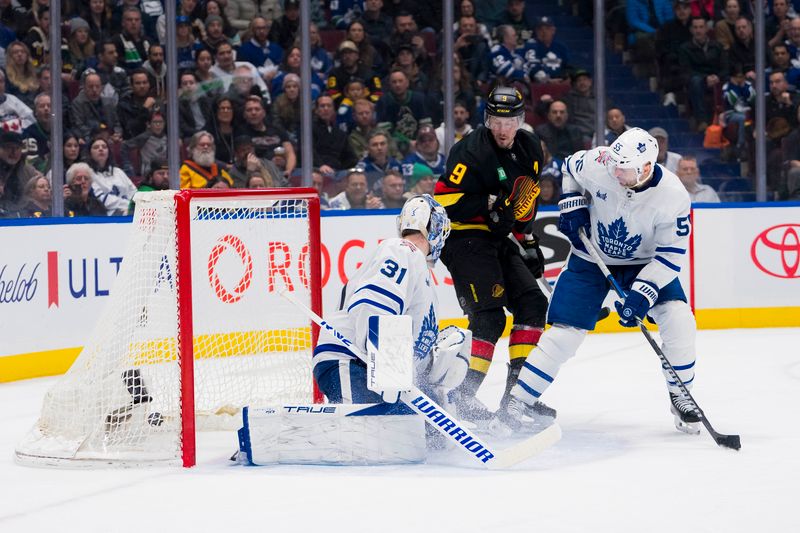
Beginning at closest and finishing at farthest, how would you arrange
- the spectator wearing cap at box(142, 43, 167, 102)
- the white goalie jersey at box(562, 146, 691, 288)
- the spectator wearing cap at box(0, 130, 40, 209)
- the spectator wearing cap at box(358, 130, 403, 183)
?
1. the white goalie jersey at box(562, 146, 691, 288)
2. the spectator wearing cap at box(0, 130, 40, 209)
3. the spectator wearing cap at box(142, 43, 167, 102)
4. the spectator wearing cap at box(358, 130, 403, 183)

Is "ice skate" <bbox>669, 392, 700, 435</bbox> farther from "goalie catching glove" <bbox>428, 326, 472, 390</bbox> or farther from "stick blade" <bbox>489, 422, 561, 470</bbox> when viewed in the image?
"goalie catching glove" <bbox>428, 326, 472, 390</bbox>

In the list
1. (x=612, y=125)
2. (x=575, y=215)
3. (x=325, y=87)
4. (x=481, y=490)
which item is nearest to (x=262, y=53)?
(x=325, y=87)

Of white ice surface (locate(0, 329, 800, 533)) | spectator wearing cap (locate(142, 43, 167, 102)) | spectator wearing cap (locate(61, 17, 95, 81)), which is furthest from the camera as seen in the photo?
spectator wearing cap (locate(142, 43, 167, 102))

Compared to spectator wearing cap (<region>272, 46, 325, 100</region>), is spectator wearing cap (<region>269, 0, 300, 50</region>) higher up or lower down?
higher up

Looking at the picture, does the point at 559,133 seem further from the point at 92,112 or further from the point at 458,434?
the point at 458,434

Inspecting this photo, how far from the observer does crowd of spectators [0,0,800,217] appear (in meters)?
6.37

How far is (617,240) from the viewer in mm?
4188

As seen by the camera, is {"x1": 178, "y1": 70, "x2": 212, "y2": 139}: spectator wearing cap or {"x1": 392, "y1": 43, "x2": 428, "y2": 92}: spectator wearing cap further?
{"x1": 392, "y1": 43, "x2": 428, "y2": 92}: spectator wearing cap

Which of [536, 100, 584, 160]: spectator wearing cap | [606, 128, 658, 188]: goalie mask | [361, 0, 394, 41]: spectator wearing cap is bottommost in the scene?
[606, 128, 658, 188]: goalie mask

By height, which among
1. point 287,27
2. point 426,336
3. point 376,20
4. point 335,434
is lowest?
point 335,434

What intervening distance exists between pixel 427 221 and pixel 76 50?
3418mm

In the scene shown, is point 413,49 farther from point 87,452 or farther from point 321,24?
point 87,452

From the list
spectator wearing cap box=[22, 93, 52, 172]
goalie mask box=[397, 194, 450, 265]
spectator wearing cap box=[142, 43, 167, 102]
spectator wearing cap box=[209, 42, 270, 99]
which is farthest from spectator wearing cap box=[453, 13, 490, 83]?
goalie mask box=[397, 194, 450, 265]

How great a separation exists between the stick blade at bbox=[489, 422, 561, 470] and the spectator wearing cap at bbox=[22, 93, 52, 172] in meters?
3.52
